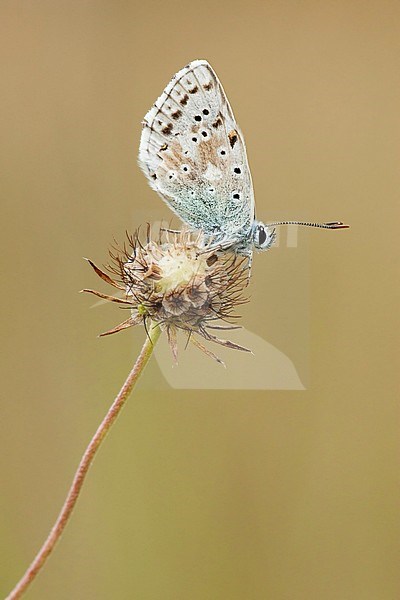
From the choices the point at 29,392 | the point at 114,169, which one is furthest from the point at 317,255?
the point at 29,392

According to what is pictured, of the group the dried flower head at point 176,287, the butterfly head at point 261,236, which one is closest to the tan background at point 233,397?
the butterfly head at point 261,236

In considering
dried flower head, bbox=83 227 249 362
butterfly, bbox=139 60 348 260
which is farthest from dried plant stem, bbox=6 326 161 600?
butterfly, bbox=139 60 348 260

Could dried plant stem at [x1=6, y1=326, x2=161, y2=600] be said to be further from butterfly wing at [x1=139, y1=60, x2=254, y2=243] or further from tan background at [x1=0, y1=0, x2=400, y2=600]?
tan background at [x1=0, y1=0, x2=400, y2=600]

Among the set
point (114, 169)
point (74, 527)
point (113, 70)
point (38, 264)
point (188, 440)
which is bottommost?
point (74, 527)

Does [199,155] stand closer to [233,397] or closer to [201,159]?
[201,159]

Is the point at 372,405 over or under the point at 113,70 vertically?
under

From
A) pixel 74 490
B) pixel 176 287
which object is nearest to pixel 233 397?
pixel 176 287

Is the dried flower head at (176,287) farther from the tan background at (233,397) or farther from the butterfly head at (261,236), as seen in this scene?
the tan background at (233,397)

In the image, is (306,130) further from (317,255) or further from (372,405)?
(372,405)
